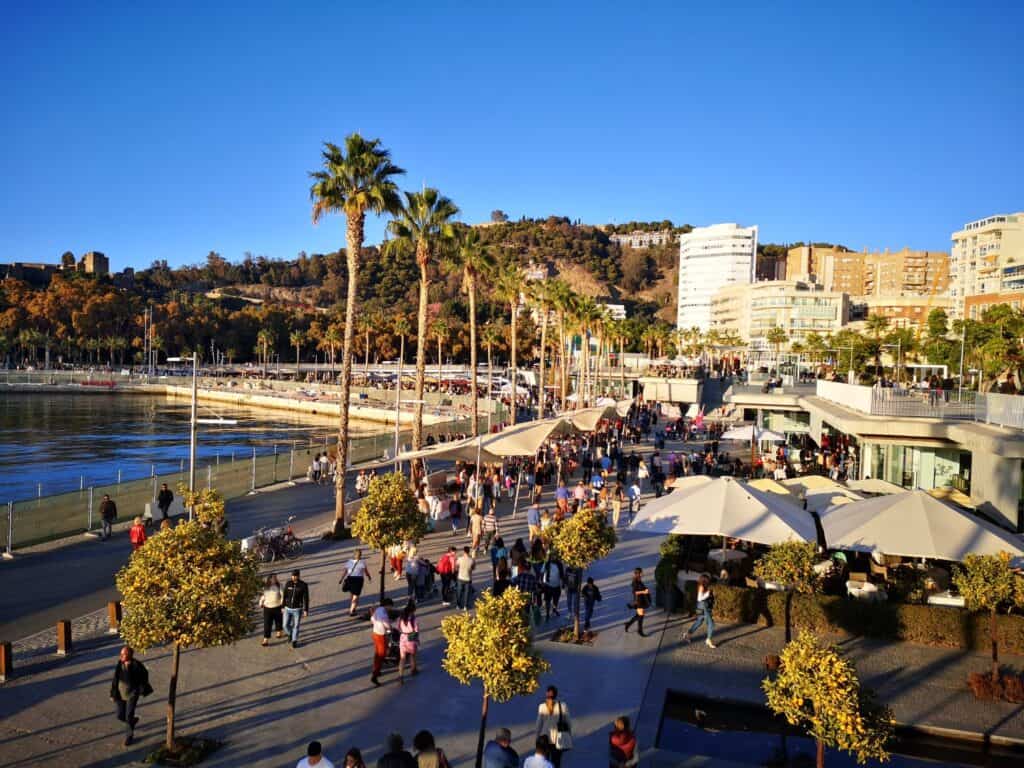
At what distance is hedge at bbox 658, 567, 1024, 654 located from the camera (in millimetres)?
12086

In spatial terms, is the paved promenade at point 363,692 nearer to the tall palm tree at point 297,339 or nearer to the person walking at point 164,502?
the person walking at point 164,502

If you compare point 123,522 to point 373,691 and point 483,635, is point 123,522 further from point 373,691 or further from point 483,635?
point 483,635

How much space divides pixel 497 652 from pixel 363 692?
3075 millimetres

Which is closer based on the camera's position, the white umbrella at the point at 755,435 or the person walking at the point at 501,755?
the person walking at the point at 501,755

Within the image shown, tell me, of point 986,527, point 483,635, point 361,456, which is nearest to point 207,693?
point 483,635

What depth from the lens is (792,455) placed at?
3309 cm

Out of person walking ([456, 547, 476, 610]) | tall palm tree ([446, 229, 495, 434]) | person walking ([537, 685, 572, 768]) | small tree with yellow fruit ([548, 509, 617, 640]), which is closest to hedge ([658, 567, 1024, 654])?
small tree with yellow fruit ([548, 509, 617, 640])

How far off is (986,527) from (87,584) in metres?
15.7

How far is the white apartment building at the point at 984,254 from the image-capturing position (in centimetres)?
11175

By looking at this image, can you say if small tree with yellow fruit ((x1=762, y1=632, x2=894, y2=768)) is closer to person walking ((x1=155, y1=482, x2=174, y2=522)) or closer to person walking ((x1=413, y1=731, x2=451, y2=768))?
person walking ((x1=413, y1=731, x2=451, y2=768))

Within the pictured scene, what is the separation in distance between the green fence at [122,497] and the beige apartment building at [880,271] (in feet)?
513

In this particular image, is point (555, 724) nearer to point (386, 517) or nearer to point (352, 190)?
point (386, 517)

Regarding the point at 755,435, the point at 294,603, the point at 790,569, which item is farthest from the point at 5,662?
the point at 755,435

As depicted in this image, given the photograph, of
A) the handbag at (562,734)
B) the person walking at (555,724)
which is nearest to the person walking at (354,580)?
the person walking at (555,724)
